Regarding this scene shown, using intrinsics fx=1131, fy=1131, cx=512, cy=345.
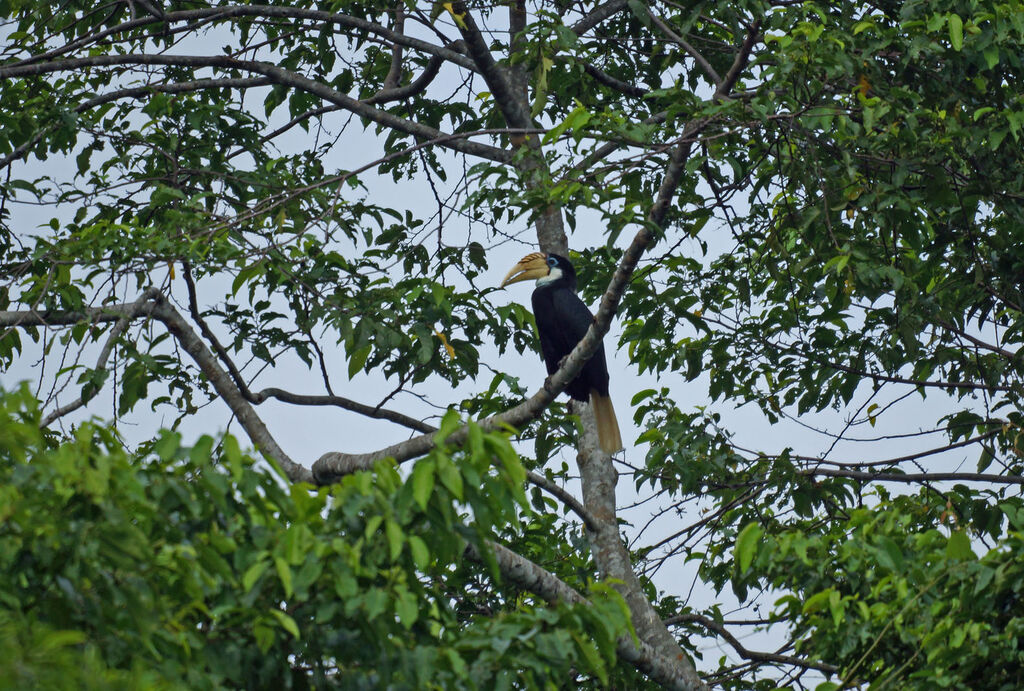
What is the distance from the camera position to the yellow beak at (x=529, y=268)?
22.7ft

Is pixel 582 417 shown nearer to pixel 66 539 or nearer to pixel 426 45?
pixel 426 45

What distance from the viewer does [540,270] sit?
6.93 meters

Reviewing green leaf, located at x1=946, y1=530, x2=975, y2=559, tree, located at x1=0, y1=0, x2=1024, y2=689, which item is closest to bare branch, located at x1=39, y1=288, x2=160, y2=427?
tree, located at x1=0, y1=0, x2=1024, y2=689

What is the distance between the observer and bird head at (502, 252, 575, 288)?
647 centimetres

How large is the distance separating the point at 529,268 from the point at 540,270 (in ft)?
0.31

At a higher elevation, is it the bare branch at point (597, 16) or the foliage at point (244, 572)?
the bare branch at point (597, 16)

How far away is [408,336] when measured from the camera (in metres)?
4.55

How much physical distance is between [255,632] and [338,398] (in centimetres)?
250

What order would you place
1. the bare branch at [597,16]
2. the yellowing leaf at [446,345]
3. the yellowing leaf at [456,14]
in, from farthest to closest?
the bare branch at [597,16] < the yellowing leaf at [456,14] < the yellowing leaf at [446,345]

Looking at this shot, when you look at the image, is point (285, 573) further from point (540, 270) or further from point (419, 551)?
point (540, 270)

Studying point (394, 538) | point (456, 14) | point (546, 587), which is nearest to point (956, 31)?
point (456, 14)

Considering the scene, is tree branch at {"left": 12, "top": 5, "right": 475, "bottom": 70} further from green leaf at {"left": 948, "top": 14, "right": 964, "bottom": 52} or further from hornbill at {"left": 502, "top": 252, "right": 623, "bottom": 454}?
green leaf at {"left": 948, "top": 14, "right": 964, "bottom": 52}

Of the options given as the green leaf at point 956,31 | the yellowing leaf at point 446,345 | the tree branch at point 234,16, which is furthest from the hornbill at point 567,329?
the green leaf at point 956,31

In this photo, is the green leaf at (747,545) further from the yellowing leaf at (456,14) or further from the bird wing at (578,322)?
the bird wing at (578,322)
